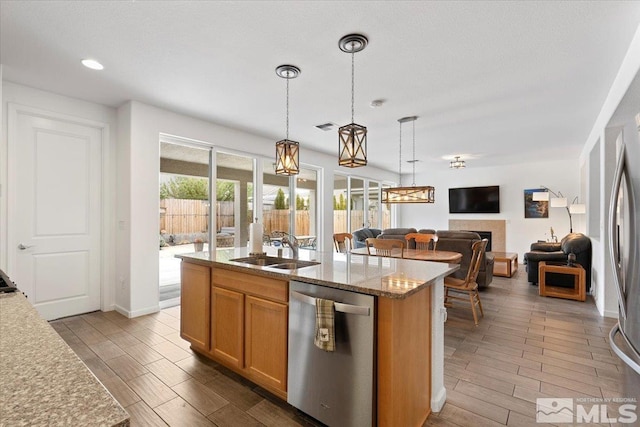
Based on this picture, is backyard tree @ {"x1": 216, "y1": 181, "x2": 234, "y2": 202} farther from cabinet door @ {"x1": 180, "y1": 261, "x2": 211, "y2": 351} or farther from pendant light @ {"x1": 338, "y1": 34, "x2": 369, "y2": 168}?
pendant light @ {"x1": 338, "y1": 34, "x2": 369, "y2": 168}

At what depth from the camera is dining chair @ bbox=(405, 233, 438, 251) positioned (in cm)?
462

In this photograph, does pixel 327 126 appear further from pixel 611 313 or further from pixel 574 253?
pixel 611 313

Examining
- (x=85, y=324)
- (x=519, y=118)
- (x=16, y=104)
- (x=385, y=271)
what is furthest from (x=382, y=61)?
(x=85, y=324)

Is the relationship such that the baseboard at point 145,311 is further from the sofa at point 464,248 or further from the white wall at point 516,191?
the white wall at point 516,191

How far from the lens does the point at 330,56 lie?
2646 millimetres

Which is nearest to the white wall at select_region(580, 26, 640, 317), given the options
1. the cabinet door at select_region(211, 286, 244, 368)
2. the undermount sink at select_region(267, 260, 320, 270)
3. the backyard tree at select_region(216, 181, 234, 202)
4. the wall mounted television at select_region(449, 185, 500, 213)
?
the undermount sink at select_region(267, 260, 320, 270)

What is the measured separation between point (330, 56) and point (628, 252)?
92.7 inches

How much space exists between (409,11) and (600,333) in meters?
3.71

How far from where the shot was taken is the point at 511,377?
2.41 m

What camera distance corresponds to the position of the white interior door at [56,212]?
3363mm

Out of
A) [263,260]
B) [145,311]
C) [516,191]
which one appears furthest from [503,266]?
[145,311]

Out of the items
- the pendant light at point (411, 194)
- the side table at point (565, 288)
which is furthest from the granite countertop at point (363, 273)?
the side table at point (565, 288)

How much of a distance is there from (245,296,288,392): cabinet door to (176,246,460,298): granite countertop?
239mm

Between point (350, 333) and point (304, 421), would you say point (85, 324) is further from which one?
point (350, 333)
